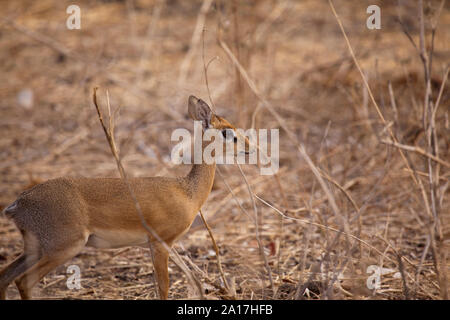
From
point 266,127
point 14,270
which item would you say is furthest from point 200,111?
point 266,127

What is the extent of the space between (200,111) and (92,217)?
805 mm

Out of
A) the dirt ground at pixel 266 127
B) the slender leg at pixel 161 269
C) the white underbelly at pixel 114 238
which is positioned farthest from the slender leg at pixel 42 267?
the dirt ground at pixel 266 127

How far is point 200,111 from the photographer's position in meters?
3.00

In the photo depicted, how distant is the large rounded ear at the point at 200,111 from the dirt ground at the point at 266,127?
0.94 ft

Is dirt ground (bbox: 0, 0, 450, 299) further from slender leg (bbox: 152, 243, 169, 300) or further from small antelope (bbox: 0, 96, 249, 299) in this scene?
small antelope (bbox: 0, 96, 249, 299)

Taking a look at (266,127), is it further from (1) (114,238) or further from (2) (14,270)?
(2) (14,270)

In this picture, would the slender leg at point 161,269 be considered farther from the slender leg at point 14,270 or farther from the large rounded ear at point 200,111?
the large rounded ear at point 200,111

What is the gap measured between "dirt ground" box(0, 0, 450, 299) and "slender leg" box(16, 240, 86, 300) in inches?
24.6

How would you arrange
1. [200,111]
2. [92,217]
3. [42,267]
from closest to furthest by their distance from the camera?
[42,267], [92,217], [200,111]

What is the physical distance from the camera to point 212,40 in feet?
27.3

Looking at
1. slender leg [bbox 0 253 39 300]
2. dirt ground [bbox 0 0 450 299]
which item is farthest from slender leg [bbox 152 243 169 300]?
slender leg [bbox 0 253 39 300]

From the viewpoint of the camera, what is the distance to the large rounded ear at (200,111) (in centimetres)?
298
